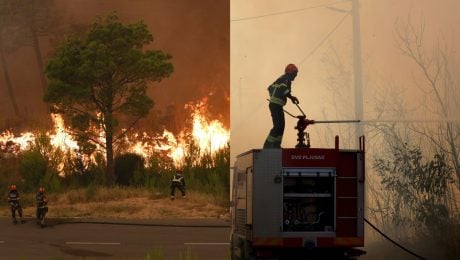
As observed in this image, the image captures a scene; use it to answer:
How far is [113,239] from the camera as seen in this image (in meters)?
22.6

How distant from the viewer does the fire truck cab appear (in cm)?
1155

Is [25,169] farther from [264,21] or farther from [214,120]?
[264,21]

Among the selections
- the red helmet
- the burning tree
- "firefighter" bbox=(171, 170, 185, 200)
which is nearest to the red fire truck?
the red helmet

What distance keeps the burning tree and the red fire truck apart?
13.1 metres

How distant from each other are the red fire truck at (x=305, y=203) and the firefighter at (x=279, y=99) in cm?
437

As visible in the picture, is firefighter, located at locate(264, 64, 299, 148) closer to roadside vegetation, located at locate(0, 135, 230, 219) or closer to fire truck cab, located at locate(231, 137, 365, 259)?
fire truck cab, located at locate(231, 137, 365, 259)

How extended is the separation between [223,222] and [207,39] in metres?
5.53

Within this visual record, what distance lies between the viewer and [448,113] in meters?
12.4

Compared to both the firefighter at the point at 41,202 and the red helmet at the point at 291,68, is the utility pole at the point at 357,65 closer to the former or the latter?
the red helmet at the point at 291,68

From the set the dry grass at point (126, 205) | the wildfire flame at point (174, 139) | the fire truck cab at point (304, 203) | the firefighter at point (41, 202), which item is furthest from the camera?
the wildfire flame at point (174, 139)

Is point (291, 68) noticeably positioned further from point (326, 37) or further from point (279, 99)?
point (326, 37)

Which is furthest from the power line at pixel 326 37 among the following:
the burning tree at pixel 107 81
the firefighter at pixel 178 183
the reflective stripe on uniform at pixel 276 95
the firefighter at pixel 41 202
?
the firefighter at pixel 41 202

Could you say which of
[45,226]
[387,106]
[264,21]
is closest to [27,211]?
[45,226]

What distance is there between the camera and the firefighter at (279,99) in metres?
16.2
